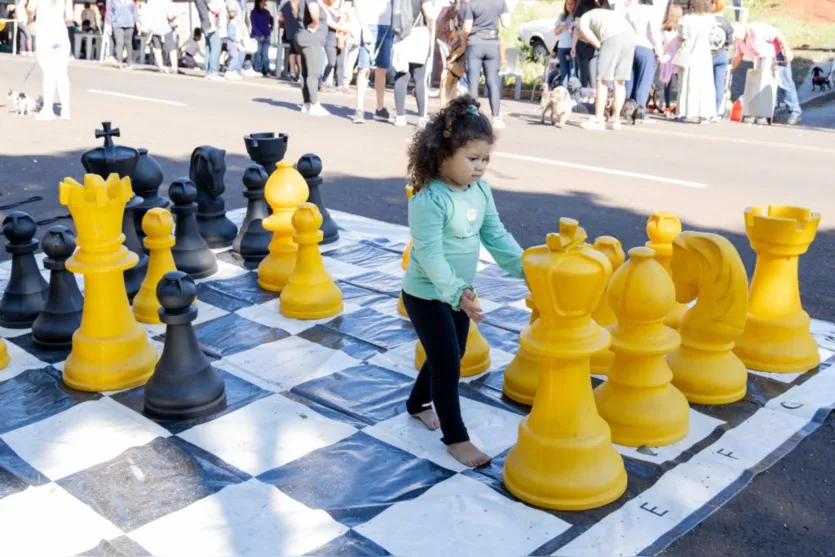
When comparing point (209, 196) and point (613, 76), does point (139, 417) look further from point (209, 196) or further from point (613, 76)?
point (613, 76)

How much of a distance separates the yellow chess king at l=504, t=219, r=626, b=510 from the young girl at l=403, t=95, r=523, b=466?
0.68 feet

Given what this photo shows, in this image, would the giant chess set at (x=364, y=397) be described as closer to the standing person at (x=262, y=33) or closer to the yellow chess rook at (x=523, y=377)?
the yellow chess rook at (x=523, y=377)

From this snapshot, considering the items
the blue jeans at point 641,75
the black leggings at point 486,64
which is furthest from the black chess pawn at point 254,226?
the blue jeans at point 641,75

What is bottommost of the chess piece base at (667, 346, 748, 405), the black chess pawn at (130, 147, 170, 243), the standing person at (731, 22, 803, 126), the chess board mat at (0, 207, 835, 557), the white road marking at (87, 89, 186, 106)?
the chess board mat at (0, 207, 835, 557)

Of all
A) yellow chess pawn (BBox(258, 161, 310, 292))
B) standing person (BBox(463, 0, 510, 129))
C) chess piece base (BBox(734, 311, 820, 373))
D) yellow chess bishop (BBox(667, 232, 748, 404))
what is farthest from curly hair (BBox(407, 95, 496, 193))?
standing person (BBox(463, 0, 510, 129))

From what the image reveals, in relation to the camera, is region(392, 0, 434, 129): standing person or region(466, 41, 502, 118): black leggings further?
region(466, 41, 502, 118): black leggings

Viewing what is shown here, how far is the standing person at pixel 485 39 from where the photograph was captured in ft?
30.7

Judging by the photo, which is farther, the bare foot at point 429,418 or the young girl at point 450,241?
the bare foot at point 429,418

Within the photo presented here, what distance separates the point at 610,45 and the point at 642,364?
7.76 meters

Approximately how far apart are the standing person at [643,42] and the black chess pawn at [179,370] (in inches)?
351

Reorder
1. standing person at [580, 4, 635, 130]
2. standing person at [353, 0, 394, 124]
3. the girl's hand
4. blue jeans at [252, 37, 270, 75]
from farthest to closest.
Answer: blue jeans at [252, 37, 270, 75]
standing person at [353, 0, 394, 124]
standing person at [580, 4, 635, 130]
the girl's hand

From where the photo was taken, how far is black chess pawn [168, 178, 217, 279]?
4.24m

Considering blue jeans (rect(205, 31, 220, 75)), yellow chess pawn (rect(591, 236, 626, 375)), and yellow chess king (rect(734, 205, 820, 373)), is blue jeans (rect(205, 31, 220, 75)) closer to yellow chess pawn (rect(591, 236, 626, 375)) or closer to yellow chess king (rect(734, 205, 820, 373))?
yellow chess pawn (rect(591, 236, 626, 375))

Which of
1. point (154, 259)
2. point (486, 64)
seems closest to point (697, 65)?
point (486, 64)
